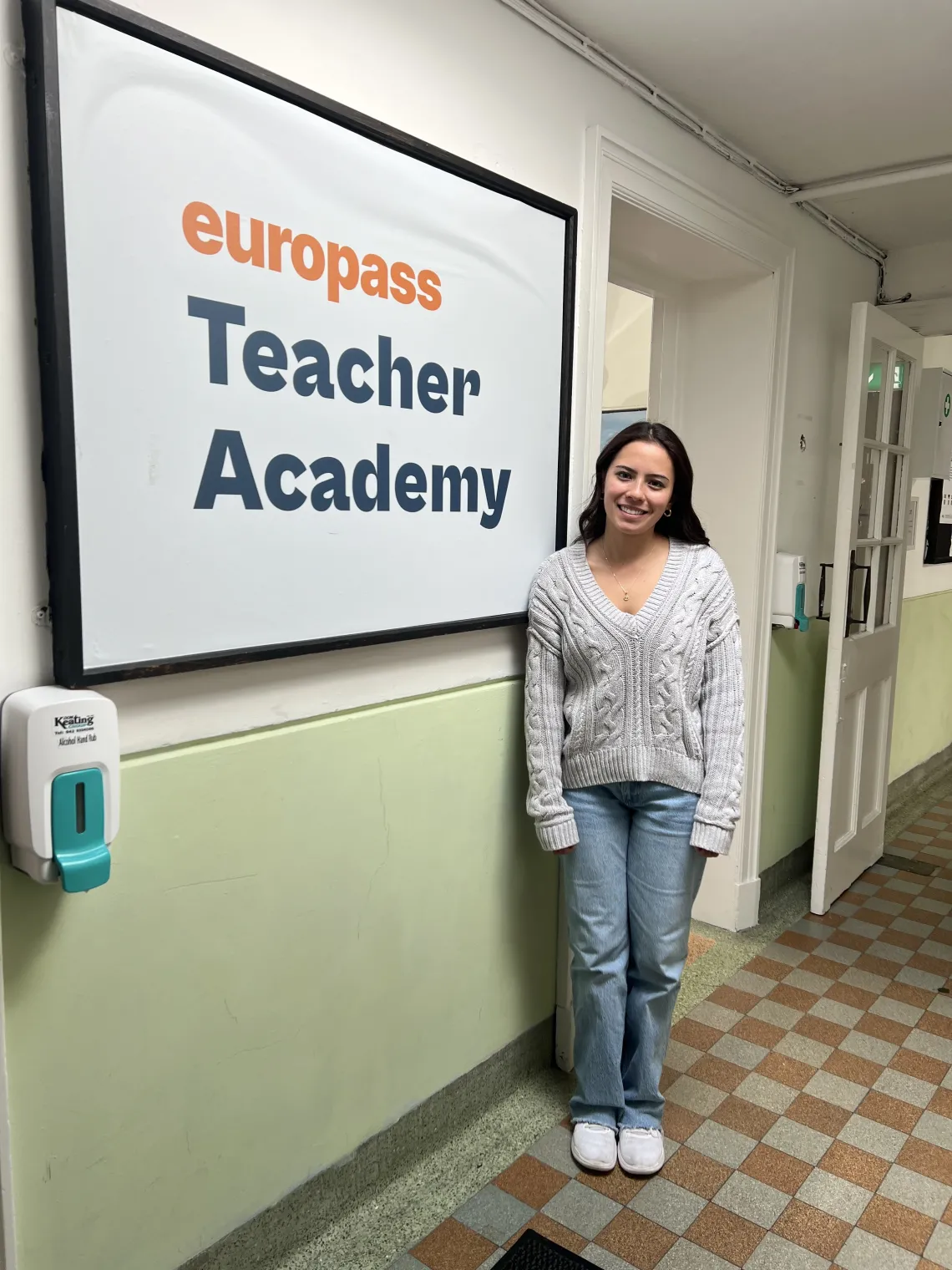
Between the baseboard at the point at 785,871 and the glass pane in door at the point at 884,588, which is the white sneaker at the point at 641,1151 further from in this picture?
the glass pane in door at the point at 884,588

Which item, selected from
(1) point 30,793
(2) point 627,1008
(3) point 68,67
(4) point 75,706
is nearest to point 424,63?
(3) point 68,67

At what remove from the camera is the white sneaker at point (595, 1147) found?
1.88 m

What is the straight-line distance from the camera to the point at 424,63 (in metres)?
1.61

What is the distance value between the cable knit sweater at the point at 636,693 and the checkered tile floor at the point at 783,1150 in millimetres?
691

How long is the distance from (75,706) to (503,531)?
0.96 metres

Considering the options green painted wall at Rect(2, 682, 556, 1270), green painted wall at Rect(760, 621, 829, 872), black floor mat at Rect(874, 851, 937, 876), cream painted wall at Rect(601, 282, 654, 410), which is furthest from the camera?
black floor mat at Rect(874, 851, 937, 876)

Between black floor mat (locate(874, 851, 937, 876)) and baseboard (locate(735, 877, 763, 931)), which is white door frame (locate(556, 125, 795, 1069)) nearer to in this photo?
baseboard (locate(735, 877, 763, 931))

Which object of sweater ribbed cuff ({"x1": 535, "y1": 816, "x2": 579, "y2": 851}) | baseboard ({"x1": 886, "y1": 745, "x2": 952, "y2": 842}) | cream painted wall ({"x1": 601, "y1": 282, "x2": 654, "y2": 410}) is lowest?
baseboard ({"x1": 886, "y1": 745, "x2": 952, "y2": 842})

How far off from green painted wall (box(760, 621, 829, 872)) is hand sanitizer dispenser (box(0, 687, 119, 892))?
2.38 meters

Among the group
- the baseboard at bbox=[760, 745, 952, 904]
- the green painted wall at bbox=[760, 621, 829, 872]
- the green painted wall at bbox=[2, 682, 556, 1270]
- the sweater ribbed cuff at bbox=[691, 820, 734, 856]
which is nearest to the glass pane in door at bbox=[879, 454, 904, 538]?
the green painted wall at bbox=[760, 621, 829, 872]

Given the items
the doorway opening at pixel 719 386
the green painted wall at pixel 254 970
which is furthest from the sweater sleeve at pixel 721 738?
the doorway opening at pixel 719 386

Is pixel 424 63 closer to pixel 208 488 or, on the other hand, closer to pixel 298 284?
pixel 298 284

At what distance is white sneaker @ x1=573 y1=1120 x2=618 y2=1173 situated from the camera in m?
1.88

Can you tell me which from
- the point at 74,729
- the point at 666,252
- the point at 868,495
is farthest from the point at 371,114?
the point at 868,495
